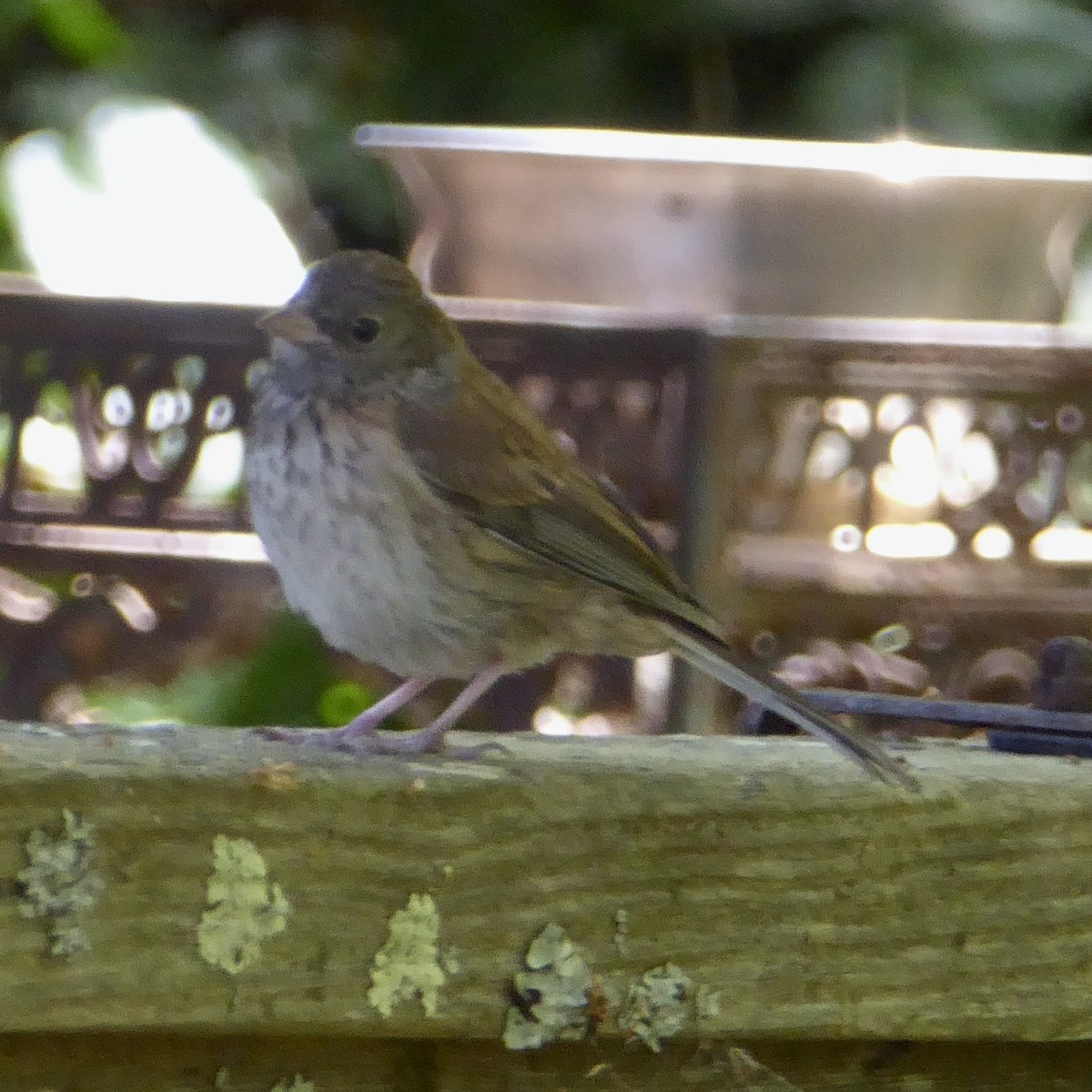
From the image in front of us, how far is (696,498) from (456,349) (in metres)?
0.27

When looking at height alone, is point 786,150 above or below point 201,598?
above

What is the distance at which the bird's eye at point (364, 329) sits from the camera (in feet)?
6.67

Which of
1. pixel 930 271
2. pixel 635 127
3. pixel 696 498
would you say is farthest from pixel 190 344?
pixel 635 127

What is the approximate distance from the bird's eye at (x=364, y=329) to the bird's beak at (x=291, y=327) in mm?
44

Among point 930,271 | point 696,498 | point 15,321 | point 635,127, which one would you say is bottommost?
point 696,498

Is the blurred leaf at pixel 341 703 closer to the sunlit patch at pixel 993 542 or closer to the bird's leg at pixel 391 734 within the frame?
the bird's leg at pixel 391 734

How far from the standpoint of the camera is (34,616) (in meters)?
2.04

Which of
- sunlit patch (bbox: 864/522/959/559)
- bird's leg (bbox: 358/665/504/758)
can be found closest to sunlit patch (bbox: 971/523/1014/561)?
sunlit patch (bbox: 864/522/959/559)

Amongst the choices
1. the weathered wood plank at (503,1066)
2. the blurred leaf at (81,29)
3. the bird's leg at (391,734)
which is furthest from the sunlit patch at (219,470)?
the blurred leaf at (81,29)

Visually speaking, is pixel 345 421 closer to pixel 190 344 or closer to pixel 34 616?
pixel 190 344

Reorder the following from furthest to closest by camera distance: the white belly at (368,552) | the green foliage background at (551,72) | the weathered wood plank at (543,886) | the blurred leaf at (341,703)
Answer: the green foliage background at (551,72) → the blurred leaf at (341,703) → the white belly at (368,552) → the weathered wood plank at (543,886)

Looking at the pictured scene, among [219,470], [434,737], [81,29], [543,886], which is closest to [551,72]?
[81,29]

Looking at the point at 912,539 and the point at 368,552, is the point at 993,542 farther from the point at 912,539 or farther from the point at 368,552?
the point at 368,552

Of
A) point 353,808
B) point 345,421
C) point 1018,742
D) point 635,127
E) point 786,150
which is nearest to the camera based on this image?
point 353,808
